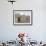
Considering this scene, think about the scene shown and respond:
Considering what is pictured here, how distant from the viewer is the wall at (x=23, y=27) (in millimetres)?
4738

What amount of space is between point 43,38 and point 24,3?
1.51 meters

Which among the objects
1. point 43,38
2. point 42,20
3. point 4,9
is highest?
point 4,9

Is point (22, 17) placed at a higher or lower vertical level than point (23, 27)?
higher

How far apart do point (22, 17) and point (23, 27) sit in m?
0.38

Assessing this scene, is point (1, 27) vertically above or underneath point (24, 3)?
underneath

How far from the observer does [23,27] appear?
475 centimetres

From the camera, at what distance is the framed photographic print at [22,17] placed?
475 centimetres

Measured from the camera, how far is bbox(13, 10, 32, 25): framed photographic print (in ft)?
15.6

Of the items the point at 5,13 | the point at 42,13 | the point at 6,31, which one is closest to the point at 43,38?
the point at 42,13

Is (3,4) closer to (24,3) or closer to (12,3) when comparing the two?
(12,3)

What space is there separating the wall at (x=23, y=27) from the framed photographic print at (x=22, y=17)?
0.37ft

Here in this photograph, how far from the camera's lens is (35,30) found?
4.74 meters

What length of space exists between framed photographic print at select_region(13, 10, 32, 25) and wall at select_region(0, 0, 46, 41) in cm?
11

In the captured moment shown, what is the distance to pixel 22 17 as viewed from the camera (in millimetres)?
4777
